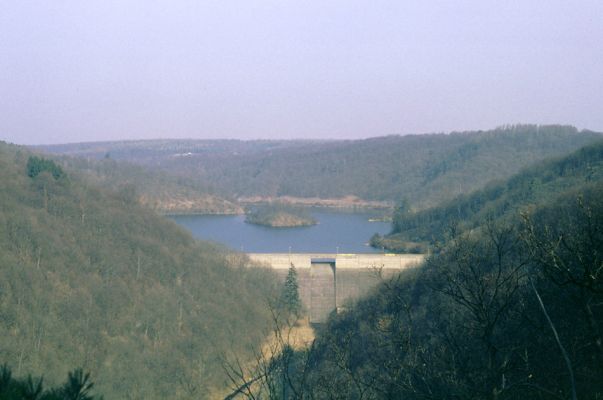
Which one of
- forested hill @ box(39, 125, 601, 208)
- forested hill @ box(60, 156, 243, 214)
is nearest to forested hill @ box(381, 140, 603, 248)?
forested hill @ box(39, 125, 601, 208)

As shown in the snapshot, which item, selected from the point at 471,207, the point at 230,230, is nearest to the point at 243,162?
the point at 230,230

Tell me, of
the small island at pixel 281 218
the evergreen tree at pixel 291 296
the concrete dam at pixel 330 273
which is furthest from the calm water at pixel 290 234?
the evergreen tree at pixel 291 296

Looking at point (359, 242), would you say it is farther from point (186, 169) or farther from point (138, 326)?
point (186, 169)

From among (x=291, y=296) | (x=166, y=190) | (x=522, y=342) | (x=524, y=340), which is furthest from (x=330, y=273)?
(x=166, y=190)

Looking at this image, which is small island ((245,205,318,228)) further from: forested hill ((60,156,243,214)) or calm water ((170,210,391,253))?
forested hill ((60,156,243,214))

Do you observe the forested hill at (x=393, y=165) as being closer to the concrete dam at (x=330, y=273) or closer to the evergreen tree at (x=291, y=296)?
the concrete dam at (x=330, y=273)

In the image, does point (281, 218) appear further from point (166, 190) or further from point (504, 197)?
point (504, 197)
